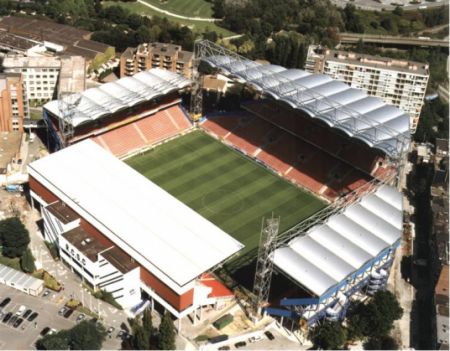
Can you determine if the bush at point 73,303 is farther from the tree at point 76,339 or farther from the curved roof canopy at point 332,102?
the curved roof canopy at point 332,102

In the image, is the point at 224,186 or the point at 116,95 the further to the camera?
the point at 116,95

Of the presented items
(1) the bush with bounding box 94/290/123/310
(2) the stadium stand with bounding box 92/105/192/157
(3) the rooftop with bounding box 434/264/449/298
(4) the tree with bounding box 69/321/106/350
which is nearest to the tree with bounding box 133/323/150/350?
(4) the tree with bounding box 69/321/106/350

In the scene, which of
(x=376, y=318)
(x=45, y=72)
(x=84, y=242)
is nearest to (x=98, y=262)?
(x=84, y=242)

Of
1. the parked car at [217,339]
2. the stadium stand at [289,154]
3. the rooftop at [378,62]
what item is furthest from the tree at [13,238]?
the rooftop at [378,62]

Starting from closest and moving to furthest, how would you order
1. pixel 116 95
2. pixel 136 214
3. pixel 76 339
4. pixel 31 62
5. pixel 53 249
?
pixel 76 339, pixel 136 214, pixel 53 249, pixel 116 95, pixel 31 62

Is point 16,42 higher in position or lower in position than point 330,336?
higher

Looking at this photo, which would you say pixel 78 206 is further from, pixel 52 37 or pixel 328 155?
pixel 52 37

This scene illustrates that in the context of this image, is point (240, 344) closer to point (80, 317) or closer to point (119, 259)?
point (119, 259)

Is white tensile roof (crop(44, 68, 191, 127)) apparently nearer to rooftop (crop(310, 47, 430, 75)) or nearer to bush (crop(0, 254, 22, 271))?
bush (crop(0, 254, 22, 271))
